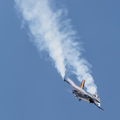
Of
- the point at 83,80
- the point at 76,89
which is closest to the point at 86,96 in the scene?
the point at 76,89

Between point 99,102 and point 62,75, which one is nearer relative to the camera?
point 62,75

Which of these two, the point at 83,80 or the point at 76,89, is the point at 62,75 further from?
the point at 83,80

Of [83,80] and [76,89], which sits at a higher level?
[83,80]

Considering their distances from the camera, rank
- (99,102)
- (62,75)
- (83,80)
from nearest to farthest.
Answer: (62,75) → (99,102) → (83,80)

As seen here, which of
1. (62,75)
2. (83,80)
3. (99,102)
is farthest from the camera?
(83,80)

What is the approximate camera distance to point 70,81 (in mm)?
65500

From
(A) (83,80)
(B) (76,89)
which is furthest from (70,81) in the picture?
(A) (83,80)

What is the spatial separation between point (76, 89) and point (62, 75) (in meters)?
8.95

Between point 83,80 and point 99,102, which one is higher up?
point 83,80

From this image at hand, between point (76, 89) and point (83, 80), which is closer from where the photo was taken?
point (76, 89)

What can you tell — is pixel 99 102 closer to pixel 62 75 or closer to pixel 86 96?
pixel 86 96

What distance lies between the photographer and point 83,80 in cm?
7525

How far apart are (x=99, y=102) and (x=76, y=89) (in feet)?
31.2

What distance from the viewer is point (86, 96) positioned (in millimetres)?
66500
